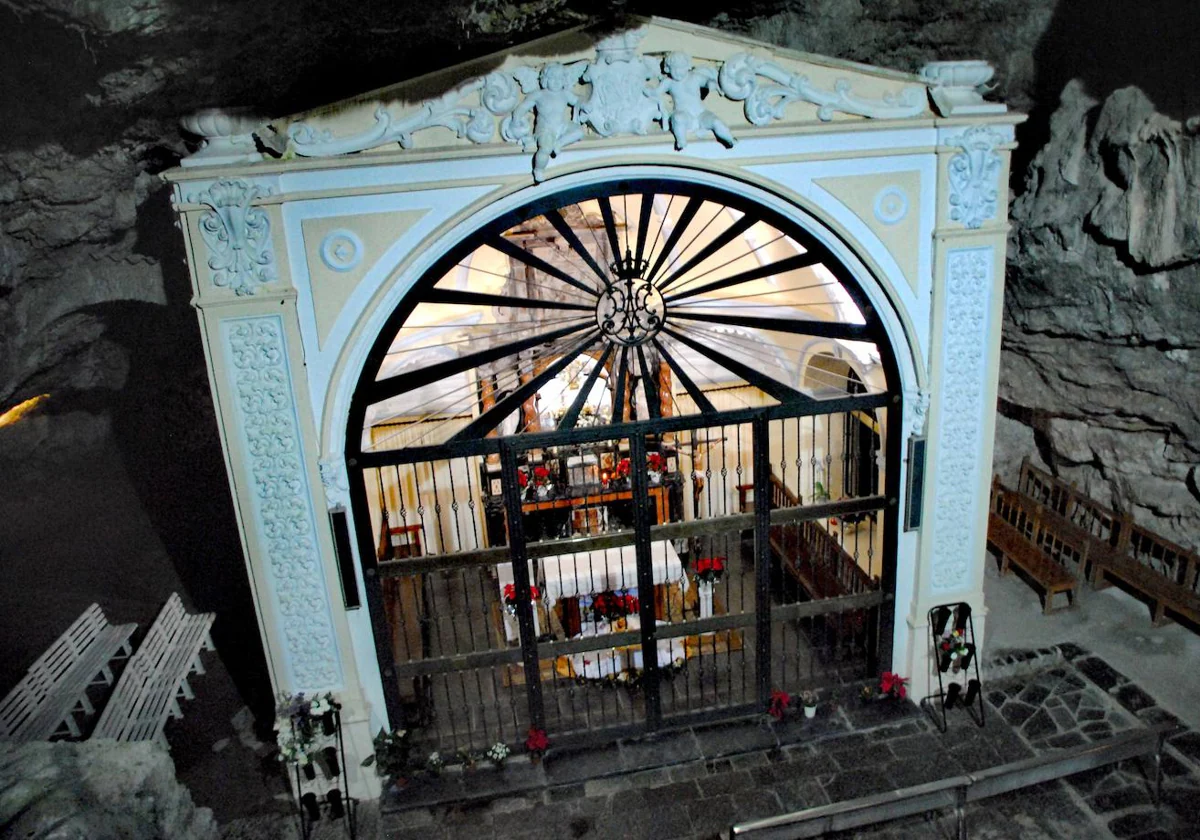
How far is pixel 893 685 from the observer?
25.1ft

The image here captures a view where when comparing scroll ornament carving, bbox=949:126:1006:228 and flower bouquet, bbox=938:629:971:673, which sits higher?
scroll ornament carving, bbox=949:126:1006:228

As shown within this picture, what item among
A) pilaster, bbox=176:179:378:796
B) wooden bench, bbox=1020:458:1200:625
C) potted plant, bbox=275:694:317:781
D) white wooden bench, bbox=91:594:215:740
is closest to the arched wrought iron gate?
pilaster, bbox=176:179:378:796

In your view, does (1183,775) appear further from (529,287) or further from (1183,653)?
(529,287)

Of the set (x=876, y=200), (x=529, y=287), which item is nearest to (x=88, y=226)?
(x=529, y=287)

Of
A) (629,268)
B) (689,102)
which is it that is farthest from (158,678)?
(689,102)

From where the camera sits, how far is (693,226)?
8461 millimetres

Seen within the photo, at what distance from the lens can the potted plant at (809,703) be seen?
7.57m

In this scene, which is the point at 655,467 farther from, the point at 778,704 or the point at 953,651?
the point at 953,651

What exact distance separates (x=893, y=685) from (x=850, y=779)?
109 cm

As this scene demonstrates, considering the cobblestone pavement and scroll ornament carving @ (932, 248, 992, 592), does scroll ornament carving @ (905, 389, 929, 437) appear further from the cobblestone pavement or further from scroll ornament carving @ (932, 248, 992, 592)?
the cobblestone pavement

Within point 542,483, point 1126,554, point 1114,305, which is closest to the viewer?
point 1114,305

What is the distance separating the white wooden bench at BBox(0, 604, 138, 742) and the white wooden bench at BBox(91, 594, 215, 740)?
429 millimetres

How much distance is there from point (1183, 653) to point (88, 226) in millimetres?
12562

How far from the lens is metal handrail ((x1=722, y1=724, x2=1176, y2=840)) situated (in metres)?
5.62
